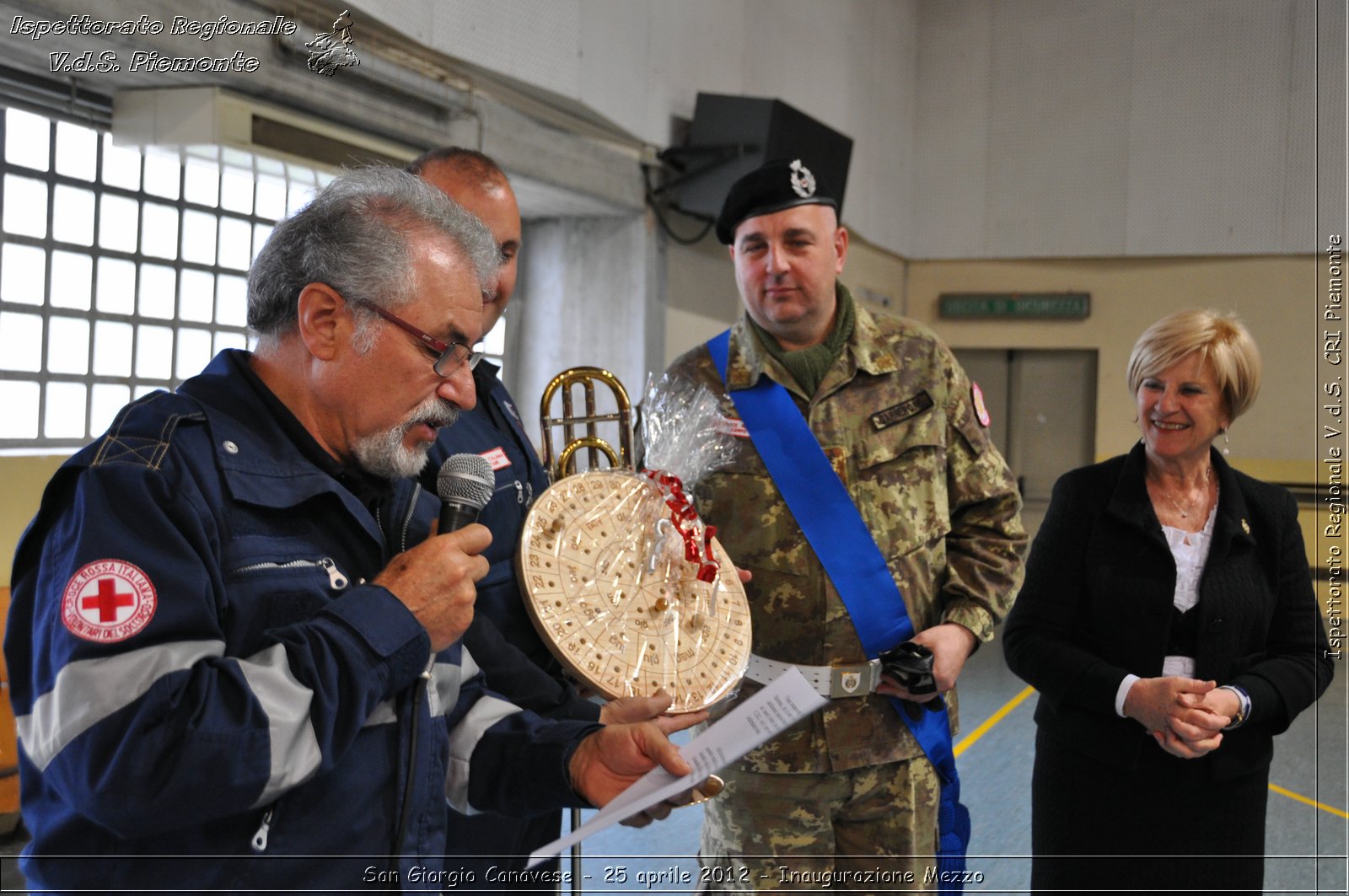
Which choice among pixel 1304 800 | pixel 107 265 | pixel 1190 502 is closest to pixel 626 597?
pixel 1190 502

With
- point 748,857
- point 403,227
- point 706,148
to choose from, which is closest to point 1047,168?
point 706,148

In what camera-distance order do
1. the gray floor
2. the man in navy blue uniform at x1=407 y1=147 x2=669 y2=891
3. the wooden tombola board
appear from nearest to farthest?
the wooden tombola board → the man in navy blue uniform at x1=407 y1=147 x2=669 y2=891 → the gray floor

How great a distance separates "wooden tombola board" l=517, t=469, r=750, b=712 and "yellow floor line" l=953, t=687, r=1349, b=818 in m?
2.81

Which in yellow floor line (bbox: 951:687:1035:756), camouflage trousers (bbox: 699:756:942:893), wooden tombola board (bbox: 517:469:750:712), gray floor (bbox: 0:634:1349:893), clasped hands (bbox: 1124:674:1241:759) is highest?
wooden tombola board (bbox: 517:469:750:712)

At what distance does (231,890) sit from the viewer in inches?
46.0

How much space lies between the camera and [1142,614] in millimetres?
2344

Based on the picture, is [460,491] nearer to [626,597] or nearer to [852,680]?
[626,597]

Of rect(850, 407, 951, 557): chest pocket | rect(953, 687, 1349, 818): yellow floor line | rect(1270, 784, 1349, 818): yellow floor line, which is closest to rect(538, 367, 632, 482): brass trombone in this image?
rect(850, 407, 951, 557): chest pocket

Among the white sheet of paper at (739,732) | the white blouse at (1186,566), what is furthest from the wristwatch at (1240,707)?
the white sheet of paper at (739,732)

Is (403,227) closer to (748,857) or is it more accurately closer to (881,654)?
(881,654)

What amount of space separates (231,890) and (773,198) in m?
1.90

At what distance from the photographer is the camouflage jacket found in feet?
7.70

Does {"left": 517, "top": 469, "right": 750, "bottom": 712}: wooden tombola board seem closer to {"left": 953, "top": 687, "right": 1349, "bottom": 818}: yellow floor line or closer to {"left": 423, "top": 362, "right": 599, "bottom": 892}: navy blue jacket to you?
{"left": 423, "top": 362, "right": 599, "bottom": 892}: navy blue jacket

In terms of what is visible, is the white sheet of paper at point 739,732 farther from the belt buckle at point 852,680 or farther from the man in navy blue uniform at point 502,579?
the belt buckle at point 852,680
